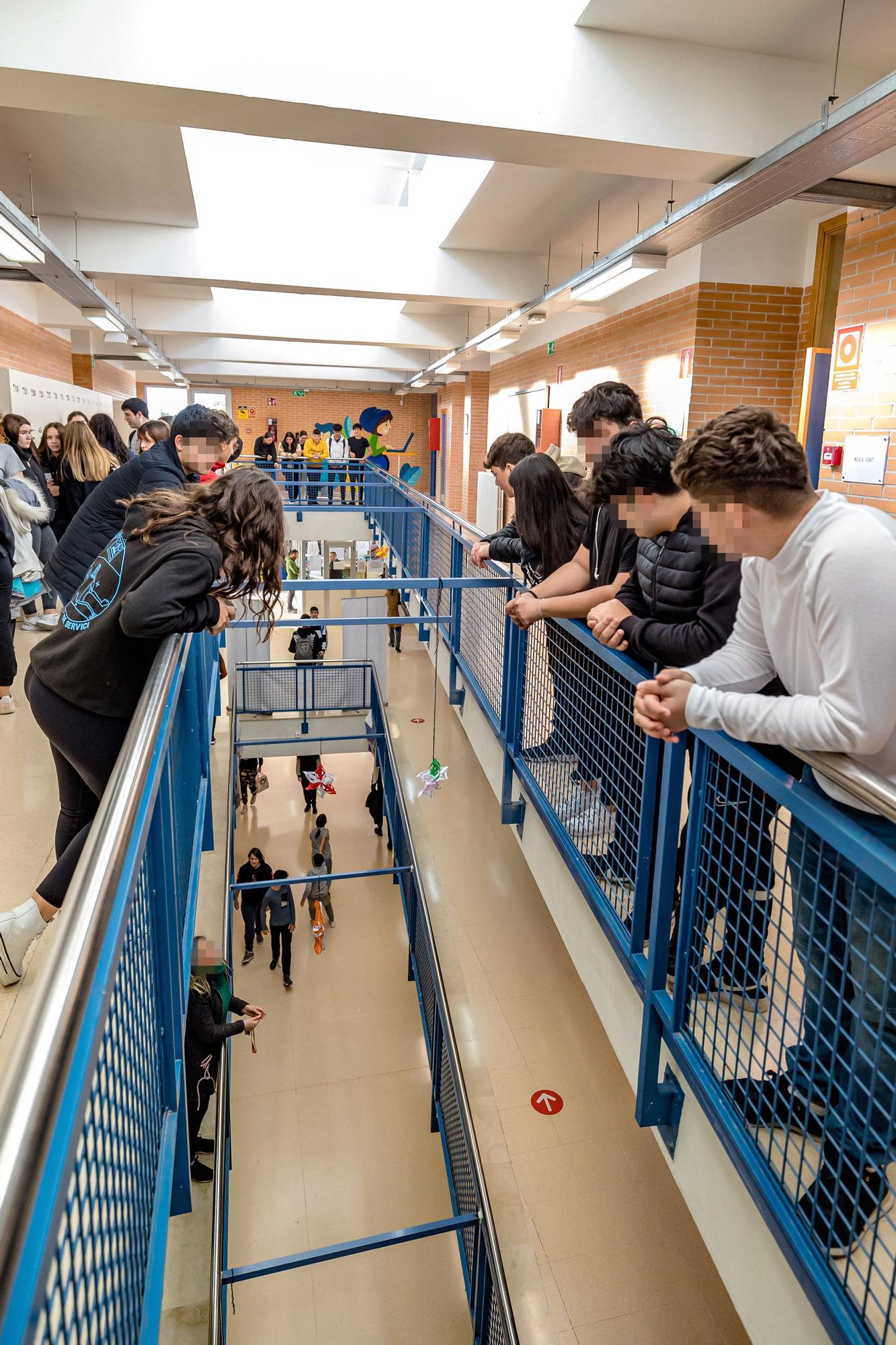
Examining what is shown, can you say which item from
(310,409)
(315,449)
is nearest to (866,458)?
(315,449)

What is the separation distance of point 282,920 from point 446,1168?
2232 millimetres

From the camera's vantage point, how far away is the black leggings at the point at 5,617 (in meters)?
4.19

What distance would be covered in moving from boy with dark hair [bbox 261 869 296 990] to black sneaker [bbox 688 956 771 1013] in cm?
515

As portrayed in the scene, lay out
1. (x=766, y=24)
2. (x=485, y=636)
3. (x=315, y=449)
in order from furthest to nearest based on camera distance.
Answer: (x=315, y=449) → (x=485, y=636) → (x=766, y=24)

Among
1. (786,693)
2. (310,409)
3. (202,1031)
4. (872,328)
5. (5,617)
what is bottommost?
(202,1031)

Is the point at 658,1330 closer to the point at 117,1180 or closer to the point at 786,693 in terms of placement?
the point at 786,693

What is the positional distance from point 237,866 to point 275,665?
2087 millimetres

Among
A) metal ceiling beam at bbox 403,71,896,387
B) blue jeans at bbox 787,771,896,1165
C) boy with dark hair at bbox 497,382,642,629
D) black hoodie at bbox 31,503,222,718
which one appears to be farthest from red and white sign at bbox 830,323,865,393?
black hoodie at bbox 31,503,222,718

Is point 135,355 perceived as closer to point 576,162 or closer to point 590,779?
point 576,162

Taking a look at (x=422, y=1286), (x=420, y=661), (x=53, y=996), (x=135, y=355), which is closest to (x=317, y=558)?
(x=420, y=661)

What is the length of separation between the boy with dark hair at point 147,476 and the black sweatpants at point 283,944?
427cm

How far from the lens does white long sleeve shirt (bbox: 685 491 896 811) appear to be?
1282 millimetres

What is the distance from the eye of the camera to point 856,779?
3.98 ft

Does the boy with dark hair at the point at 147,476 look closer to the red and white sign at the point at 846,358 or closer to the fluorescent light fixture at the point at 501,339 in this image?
the red and white sign at the point at 846,358
